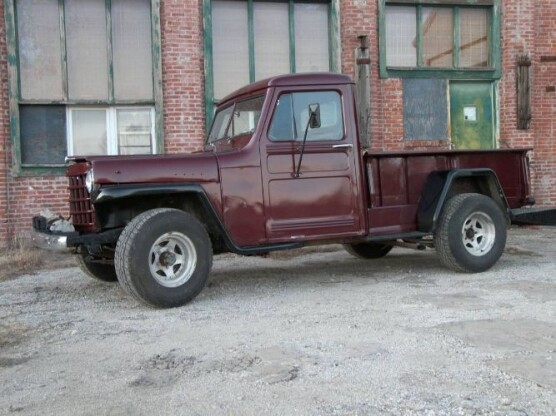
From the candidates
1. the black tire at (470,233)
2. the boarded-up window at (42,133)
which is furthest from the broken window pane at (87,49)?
the black tire at (470,233)

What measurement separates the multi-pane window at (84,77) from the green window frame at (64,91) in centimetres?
2

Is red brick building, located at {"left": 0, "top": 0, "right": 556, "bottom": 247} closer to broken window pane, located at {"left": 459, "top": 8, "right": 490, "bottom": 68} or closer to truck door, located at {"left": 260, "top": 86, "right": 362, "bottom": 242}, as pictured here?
broken window pane, located at {"left": 459, "top": 8, "right": 490, "bottom": 68}

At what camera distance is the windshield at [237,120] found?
5961 mm

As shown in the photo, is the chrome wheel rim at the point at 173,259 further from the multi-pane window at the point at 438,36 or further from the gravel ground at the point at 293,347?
the multi-pane window at the point at 438,36

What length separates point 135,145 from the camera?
10375 mm

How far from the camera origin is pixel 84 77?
10.1 m

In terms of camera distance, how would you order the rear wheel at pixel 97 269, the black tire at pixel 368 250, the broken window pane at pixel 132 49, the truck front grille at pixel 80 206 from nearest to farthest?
the truck front grille at pixel 80 206
the rear wheel at pixel 97 269
the black tire at pixel 368 250
the broken window pane at pixel 132 49

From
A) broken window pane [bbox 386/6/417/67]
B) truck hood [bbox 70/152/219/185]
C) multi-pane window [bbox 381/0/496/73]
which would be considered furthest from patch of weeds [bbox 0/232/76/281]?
broken window pane [bbox 386/6/417/67]

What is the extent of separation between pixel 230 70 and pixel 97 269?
5434 mm

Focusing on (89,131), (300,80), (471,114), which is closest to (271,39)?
(89,131)

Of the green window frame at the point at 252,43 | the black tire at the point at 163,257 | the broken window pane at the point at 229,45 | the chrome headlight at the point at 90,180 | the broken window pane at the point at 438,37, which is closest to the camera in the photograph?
the black tire at the point at 163,257

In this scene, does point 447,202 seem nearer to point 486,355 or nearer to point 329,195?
point 329,195

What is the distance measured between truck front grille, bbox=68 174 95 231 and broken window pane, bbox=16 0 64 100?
4921 millimetres

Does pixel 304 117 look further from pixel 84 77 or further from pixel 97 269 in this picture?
pixel 84 77
